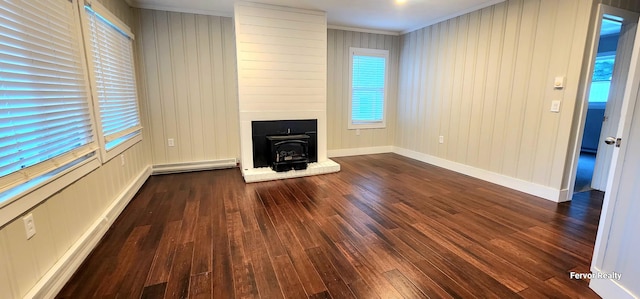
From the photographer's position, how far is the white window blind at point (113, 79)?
2.55 meters

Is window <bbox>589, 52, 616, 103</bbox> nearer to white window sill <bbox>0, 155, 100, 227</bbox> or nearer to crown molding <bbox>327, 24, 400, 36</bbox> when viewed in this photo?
crown molding <bbox>327, 24, 400, 36</bbox>

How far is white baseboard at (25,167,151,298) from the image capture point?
1547 millimetres

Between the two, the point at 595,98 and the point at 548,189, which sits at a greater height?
the point at 595,98

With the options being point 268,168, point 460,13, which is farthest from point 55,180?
point 460,13

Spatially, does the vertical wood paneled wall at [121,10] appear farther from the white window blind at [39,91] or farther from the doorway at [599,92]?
the doorway at [599,92]

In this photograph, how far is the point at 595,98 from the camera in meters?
5.77

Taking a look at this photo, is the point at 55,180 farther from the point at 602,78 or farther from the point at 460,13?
the point at 602,78

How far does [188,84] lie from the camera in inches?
165

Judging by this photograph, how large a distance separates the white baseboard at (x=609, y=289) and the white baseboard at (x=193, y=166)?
4.31 meters

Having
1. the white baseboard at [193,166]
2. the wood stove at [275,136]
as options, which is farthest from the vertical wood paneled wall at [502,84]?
the white baseboard at [193,166]

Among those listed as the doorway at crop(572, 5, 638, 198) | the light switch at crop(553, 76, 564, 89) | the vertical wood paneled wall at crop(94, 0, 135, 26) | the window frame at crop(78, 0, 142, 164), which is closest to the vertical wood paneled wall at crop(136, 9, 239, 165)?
the vertical wood paneled wall at crop(94, 0, 135, 26)

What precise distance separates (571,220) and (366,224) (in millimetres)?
1976

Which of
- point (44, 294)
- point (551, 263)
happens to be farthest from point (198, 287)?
point (551, 263)

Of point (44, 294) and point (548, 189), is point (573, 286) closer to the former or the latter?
point (548, 189)
